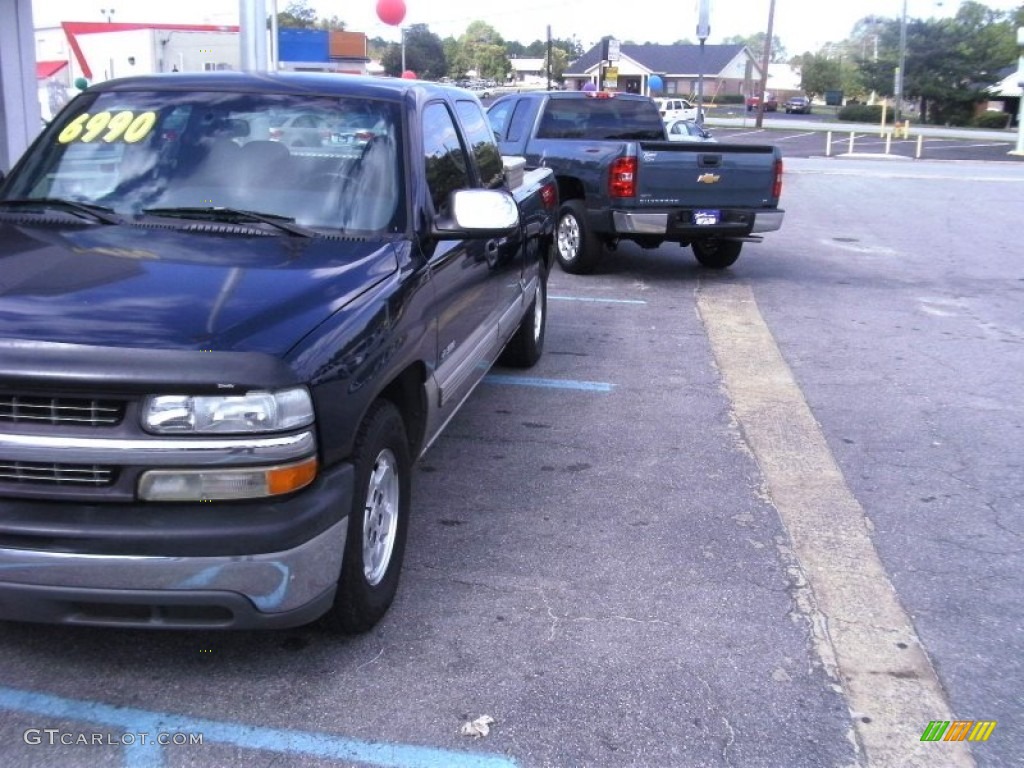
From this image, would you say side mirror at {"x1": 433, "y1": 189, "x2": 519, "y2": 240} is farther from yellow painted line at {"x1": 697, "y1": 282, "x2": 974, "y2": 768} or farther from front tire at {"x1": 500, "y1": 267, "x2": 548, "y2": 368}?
front tire at {"x1": 500, "y1": 267, "x2": 548, "y2": 368}

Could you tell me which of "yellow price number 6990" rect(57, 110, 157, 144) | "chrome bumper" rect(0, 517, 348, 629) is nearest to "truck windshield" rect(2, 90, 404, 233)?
"yellow price number 6990" rect(57, 110, 157, 144)

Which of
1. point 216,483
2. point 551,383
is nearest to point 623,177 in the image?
point 551,383

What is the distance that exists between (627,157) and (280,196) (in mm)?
6618

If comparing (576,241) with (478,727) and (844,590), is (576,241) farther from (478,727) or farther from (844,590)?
(478,727)

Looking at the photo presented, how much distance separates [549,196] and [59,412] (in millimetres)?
5231

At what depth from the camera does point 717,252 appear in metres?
12.1

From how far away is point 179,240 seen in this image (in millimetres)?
3768

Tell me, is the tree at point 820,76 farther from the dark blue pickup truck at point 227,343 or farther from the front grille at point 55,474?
the front grille at point 55,474

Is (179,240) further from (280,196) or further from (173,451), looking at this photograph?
(173,451)

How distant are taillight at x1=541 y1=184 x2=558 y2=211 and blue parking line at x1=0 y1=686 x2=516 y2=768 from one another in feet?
16.2

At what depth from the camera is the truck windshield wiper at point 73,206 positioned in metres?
4.02

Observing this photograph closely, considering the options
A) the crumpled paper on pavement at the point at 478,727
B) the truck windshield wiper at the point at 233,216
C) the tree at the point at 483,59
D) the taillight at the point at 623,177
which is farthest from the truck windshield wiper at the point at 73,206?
the tree at the point at 483,59

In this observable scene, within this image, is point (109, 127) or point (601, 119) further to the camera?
point (601, 119)

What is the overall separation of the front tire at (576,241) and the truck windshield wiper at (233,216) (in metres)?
7.04
